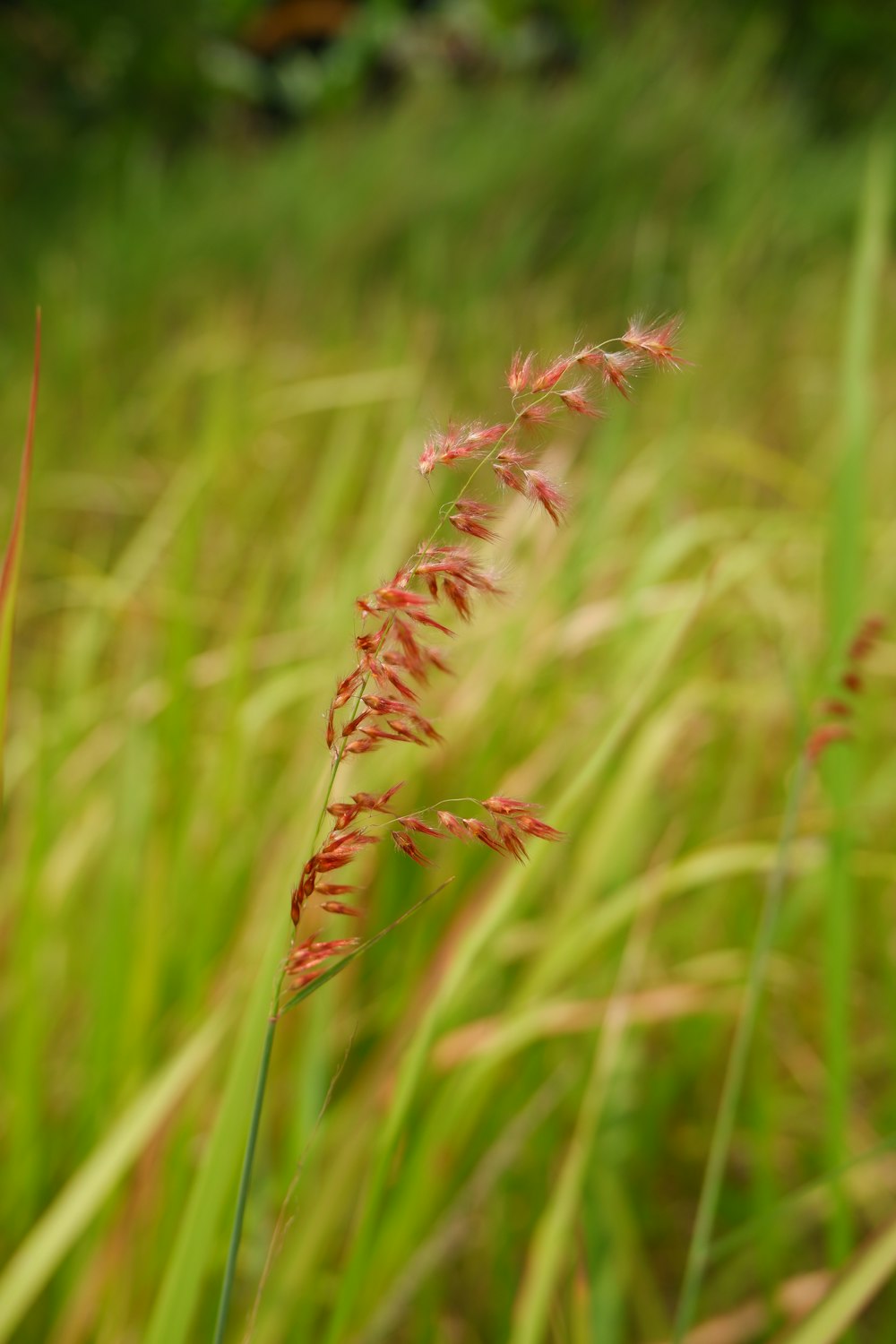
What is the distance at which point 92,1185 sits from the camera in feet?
2.55

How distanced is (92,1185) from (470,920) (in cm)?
37

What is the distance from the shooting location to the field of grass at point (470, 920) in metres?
0.87

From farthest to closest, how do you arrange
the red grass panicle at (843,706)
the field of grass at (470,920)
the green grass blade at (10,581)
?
1. the field of grass at (470,920)
2. the red grass panicle at (843,706)
3. the green grass blade at (10,581)

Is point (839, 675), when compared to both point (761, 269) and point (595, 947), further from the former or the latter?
point (761, 269)

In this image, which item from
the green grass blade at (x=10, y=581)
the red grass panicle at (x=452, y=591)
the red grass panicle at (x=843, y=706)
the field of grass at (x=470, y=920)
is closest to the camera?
the red grass panicle at (x=452, y=591)

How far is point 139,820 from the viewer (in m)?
1.25

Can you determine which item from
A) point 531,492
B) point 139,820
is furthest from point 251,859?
point 531,492

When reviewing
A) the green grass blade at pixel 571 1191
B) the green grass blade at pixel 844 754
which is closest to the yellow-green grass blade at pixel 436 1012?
the green grass blade at pixel 571 1191

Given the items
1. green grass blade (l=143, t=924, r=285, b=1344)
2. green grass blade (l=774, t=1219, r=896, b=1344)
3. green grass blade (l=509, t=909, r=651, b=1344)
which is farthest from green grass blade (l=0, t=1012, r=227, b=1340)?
green grass blade (l=774, t=1219, r=896, b=1344)

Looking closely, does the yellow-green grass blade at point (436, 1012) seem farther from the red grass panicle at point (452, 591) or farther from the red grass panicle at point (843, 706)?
the red grass panicle at point (452, 591)

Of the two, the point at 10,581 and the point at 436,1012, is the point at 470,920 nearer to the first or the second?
the point at 436,1012

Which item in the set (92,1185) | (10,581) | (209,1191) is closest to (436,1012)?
(209,1191)

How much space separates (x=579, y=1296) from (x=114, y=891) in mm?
614

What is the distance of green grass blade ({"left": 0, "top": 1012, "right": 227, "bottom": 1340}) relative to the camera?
73 cm
